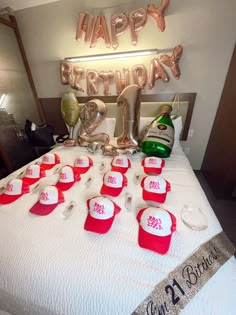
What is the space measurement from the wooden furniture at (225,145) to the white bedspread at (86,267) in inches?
37.1

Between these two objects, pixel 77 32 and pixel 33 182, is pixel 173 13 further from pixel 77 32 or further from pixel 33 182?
pixel 33 182

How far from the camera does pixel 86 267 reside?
584mm

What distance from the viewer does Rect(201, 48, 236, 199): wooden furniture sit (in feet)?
4.98

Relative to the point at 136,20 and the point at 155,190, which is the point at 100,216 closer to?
the point at 155,190

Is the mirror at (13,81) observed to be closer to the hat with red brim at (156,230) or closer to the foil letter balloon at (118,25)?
the foil letter balloon at (118,25)

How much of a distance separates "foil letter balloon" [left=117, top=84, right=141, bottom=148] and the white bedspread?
2.72ft

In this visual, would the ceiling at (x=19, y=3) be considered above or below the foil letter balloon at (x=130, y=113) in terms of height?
above

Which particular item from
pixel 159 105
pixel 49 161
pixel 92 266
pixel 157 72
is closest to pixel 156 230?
pixel 92 266

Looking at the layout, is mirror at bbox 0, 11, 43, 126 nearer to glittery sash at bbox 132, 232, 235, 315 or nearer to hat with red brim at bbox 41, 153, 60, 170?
hat with red brim at bbox 41, 153, 60, 170

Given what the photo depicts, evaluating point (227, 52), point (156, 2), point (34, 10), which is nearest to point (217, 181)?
point (227, 52)

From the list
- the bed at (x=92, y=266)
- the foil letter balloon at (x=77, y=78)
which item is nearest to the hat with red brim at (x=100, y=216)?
the bed at (x=92, y=266)

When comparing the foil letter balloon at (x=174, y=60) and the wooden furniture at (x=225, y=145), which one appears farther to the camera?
the foil letter balloon at (x=174, y=60)

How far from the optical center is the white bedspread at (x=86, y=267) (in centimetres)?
51

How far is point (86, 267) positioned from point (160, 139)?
109 centimetres
